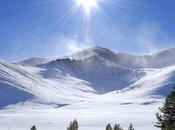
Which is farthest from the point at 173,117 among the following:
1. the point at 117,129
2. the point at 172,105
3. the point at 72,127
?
the point at 72,127

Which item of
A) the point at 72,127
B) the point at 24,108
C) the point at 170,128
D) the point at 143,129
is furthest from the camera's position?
the point at 24,108

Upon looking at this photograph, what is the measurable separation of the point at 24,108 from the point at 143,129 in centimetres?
12503

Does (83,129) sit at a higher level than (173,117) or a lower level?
higher

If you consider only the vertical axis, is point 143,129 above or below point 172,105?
above

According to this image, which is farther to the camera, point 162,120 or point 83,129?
point 83,129

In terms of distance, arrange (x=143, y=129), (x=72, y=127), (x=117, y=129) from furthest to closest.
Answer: (x=143, y=129), (x=72, y=127), (x=117, y=129)

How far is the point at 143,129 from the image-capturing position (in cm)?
7700

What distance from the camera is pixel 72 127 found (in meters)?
20.2

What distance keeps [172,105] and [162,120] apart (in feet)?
2.68

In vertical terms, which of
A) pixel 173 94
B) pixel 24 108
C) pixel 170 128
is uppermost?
pixel 24 108

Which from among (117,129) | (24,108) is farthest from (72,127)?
(24,108)

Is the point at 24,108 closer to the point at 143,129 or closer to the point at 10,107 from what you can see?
the point at 10,107

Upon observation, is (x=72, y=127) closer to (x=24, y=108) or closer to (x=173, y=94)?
(x=173, y=94)

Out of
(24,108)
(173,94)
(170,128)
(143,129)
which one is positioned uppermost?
(24,108)
